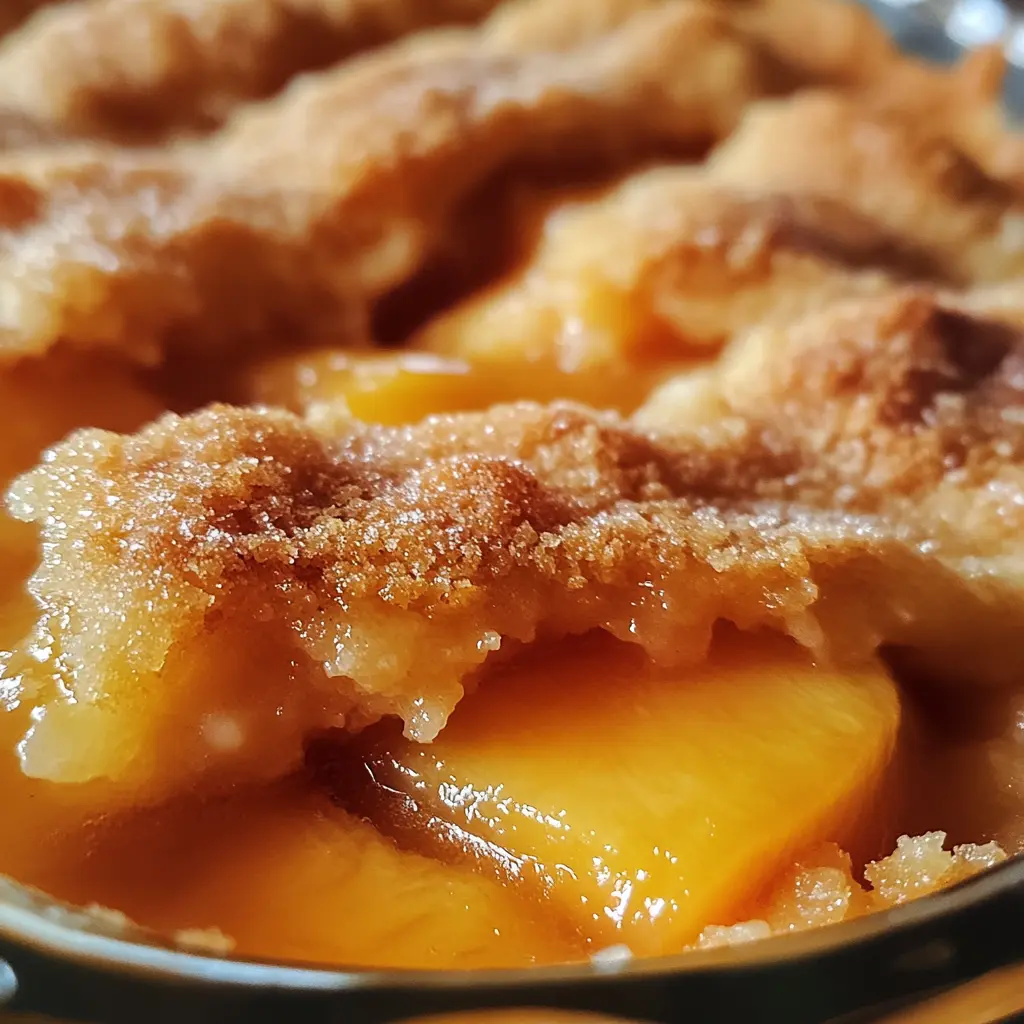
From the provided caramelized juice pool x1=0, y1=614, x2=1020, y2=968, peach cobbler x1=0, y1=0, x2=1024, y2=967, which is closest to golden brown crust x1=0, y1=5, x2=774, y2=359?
peach cobbler x1=0, y1=0, x2=1024, y2=967

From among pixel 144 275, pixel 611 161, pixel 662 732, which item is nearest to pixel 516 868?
pixel 662 732

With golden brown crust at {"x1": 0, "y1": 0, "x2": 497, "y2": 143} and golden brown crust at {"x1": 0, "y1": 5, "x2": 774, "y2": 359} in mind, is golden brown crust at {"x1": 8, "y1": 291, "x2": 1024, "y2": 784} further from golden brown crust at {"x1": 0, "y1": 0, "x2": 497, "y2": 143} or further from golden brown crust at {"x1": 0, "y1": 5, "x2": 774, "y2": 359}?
golden brown crust at {"x1": 0, "y1": 0, "x2": 497, "y2": 143}

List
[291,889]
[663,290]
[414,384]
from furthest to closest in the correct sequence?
[663,290] → [414,384] → [291,889]

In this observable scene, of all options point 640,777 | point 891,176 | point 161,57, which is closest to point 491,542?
point 640,777

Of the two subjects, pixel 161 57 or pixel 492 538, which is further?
pixel 161 57

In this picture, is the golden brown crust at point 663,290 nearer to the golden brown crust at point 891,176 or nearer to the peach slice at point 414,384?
the peach slice at point 414,384

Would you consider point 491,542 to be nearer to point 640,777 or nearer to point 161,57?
point 640,777

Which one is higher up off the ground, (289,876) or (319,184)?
(319,184)
